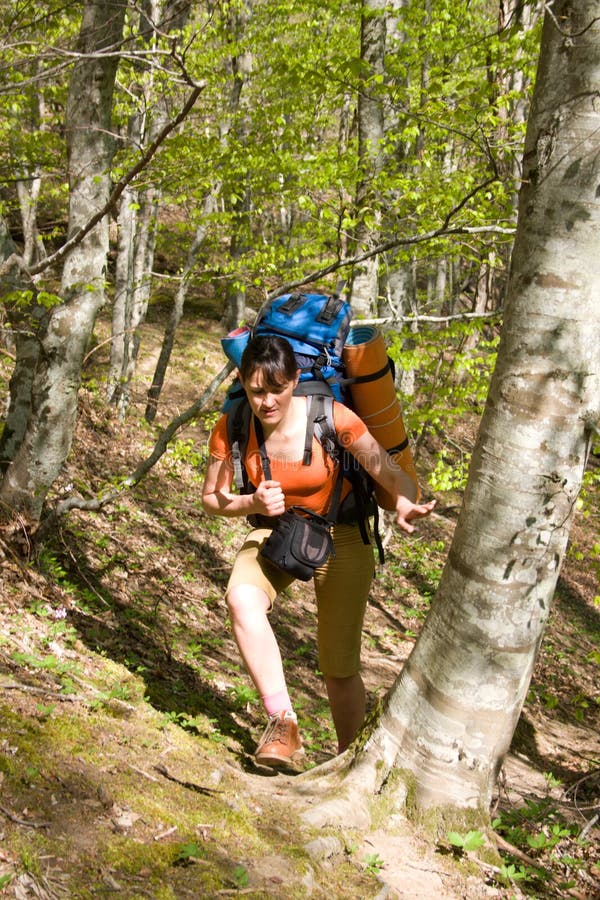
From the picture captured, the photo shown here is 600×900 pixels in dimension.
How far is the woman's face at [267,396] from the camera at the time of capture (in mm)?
2922

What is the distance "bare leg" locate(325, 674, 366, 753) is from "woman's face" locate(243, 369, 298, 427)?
150 centimetres

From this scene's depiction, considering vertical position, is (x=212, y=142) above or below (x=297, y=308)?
above

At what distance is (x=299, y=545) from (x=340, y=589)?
460 mm

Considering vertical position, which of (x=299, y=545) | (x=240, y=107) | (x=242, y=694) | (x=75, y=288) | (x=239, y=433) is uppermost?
(x=240, y=107)

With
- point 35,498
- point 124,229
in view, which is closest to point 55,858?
point 35,498

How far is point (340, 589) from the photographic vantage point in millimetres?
3422

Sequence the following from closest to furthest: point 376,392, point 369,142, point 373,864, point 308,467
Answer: point 373,864
point 308,467
point 376,392
point 369,142

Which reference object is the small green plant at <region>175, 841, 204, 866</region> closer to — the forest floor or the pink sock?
the forest floor

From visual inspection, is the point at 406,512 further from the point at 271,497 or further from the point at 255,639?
the point at 255,639

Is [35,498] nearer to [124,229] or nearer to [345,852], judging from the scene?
[345,852]

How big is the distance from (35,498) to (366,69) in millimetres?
5886

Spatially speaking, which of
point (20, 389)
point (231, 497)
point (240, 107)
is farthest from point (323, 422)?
point (240, 107)

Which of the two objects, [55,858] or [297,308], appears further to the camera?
[297,308]

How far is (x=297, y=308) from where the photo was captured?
3236 millimetres
